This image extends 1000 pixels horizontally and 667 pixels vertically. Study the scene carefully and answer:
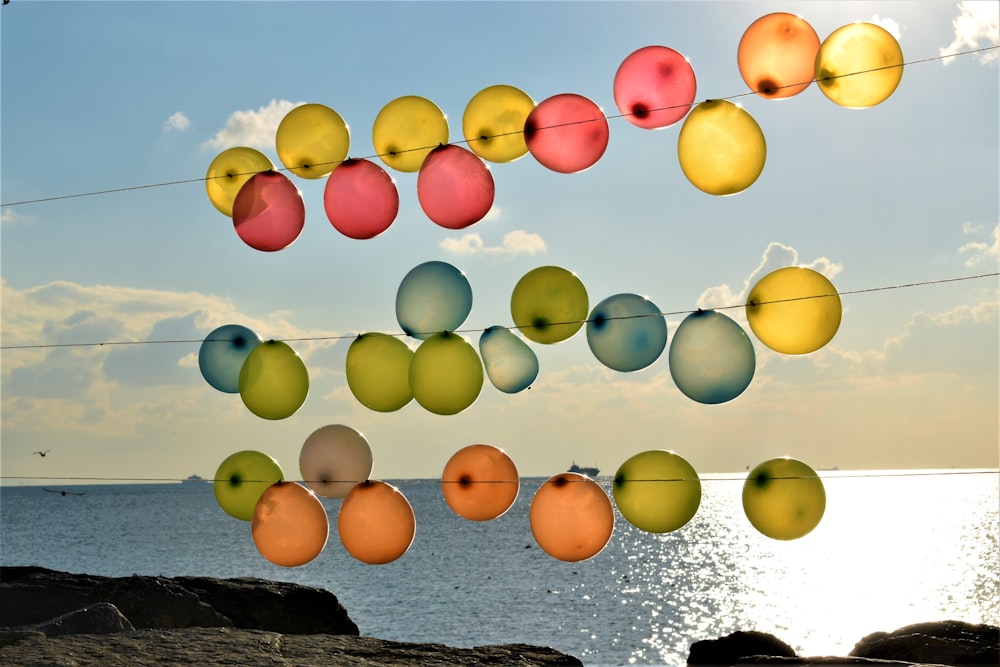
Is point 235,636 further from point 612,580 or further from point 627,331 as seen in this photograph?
point 612,580

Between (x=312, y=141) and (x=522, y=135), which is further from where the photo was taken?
(x=312, y=141)

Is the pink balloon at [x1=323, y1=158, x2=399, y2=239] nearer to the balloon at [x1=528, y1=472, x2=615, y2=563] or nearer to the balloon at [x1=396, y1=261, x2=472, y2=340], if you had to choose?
the balloon at [x1=396, y1=261, x2=472, y2=340]

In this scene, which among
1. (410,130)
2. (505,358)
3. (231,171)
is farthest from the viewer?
(231,171)

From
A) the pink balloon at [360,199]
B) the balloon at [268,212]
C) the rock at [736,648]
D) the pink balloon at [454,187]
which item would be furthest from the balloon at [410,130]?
the rock at [736,648]

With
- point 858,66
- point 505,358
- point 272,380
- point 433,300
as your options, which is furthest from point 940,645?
point 272,380

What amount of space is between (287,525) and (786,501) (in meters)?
2.69

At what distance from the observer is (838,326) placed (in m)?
5.23

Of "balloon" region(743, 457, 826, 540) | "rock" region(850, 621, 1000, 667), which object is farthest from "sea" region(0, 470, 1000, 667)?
"rock" region(850, 621, 1000, 667)

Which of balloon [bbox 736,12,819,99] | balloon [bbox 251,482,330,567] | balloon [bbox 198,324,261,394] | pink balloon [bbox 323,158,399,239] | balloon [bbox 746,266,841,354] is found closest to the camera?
balloon [bbox 746,266,841,354]

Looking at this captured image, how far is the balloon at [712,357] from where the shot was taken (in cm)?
517

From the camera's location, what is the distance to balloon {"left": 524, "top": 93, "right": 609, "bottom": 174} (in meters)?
5.46

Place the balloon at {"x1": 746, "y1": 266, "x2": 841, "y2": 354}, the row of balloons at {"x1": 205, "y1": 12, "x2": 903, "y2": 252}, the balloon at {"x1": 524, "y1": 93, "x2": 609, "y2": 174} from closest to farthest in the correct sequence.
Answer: the balloon at {"x1": 746, "y1": 266, "x2": 841, "y2": 354} < the row of balloons at {"x1": 205, "y1": 12, "x2": 903, "y2": 252} < the balloon at {"x1": 524, "y1": 93, "x2": 609, "y2": 174}

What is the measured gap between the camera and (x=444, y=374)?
5.40m

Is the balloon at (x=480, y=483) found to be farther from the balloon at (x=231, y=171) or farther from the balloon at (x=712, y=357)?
the balloon at (x=231, y=171)
